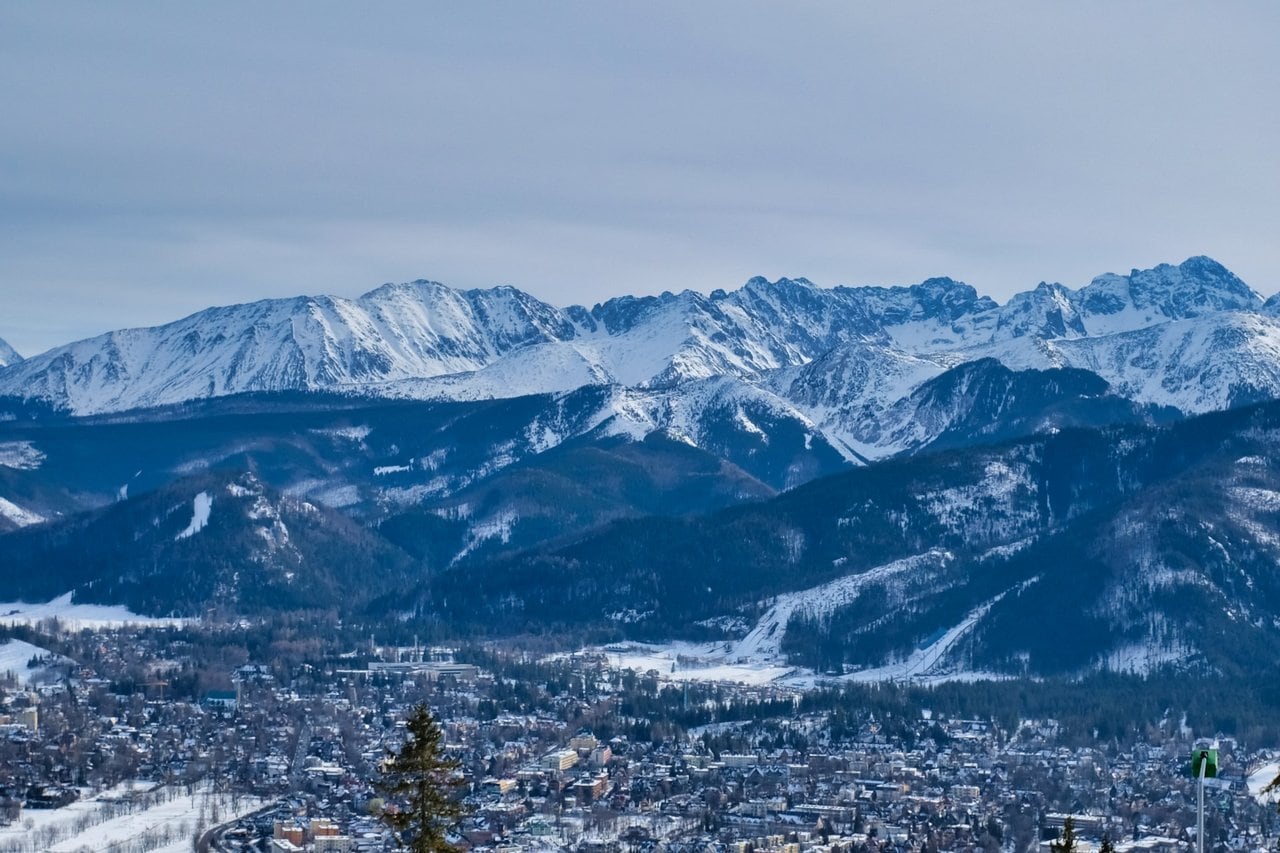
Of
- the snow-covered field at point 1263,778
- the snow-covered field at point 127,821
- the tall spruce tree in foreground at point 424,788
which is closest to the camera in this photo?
the tall spruce tree in foreground at point 424,788

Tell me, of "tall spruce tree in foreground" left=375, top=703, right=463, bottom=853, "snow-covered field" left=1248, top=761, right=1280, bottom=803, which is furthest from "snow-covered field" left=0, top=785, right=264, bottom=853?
"tall spruce tree in foreground" left=375, top=703, right=463, bottom=853

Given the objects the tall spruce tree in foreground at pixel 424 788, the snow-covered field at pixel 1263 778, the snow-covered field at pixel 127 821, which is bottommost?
the snow-covered field at pixel 127 821

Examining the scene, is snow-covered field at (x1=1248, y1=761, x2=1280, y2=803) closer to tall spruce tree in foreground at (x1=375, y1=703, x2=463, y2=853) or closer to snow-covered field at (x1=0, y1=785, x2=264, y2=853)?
snow-covered field at (x1=0, y1=785, x2=264, y2=853)

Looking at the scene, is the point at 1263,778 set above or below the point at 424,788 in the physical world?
below

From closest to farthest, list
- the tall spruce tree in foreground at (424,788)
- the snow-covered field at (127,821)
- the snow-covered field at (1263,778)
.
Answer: the tall spruce tree in foreground at (424,788)
the snow-covered field at (127,821)
the snow-covered field at (1263,778)

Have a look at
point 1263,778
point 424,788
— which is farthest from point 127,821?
point 424,788

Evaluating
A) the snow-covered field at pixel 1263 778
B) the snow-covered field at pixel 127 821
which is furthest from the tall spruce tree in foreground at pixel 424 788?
the snow-covered field at pixel 1263 778

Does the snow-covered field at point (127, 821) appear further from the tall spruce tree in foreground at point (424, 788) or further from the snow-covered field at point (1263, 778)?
the tall spruce tree in foreground at point (424, 788)

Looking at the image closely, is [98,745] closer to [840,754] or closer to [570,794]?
[570,794]

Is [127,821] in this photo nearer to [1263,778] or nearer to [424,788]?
[1263,778]

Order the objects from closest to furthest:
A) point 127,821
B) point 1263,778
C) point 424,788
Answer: point 424,788 < point 127,821 < point 1263,778
